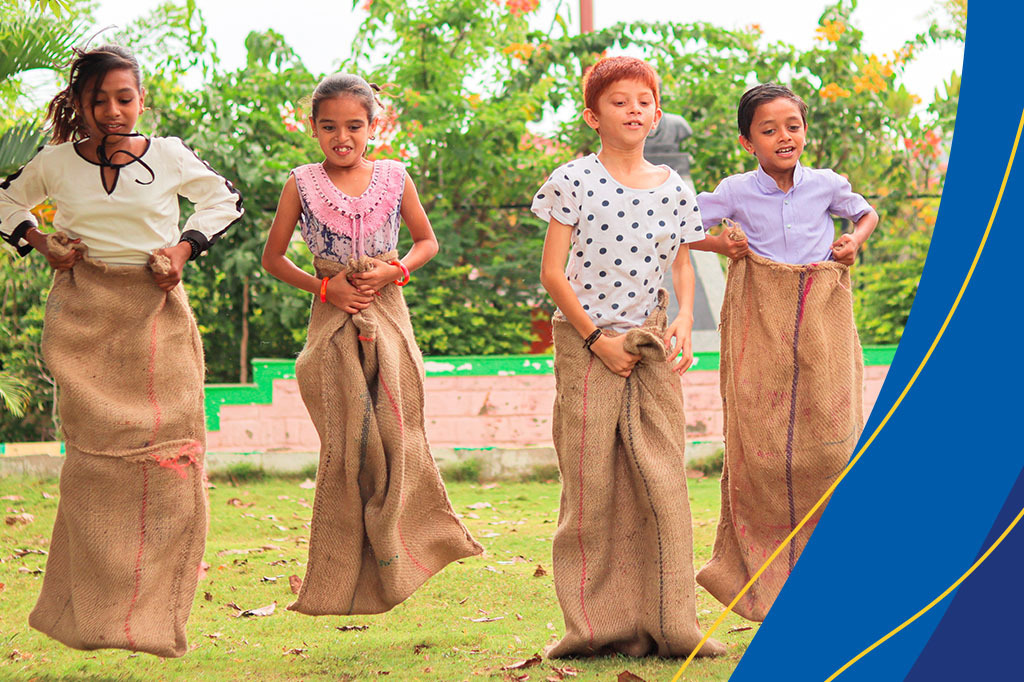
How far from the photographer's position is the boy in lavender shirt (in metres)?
4.37

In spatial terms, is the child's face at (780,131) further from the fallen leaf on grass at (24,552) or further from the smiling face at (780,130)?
the fallen leaf on grass at (24,552)

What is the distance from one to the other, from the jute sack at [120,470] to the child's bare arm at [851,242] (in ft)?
7.73

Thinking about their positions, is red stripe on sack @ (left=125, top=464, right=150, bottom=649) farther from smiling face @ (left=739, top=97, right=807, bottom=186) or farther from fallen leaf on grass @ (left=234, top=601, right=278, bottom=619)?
smiling face @ (left=739, top=97, right=807, bottom=186)

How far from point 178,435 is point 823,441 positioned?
7.39 ft

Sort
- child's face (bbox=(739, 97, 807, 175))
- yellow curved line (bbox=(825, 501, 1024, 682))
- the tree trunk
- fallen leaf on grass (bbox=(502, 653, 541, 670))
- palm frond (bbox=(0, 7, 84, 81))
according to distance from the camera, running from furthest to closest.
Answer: the tree trunk < palm frond (bbox=(0, 7, 84, 81)) < child's face (bbox=(739, 97, 807, 175)) < fallen leaf on grass (bbox=(502, 653, 541, 670)) < yellow curved line (bbox=(825, 501, 1024, 682))

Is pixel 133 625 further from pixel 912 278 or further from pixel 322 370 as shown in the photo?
pixel 912 278

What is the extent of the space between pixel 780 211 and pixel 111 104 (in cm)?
235

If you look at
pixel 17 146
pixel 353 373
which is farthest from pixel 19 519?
pixel 353 373

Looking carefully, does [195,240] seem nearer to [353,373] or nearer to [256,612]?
[353,373]

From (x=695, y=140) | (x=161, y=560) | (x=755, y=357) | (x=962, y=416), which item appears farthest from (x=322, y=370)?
(x=695, y=140)

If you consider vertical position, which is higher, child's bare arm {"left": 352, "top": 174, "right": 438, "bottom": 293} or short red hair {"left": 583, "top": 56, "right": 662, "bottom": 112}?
short red hair {"left": 583, "top": 56, "right": 662, "bottom": 112}

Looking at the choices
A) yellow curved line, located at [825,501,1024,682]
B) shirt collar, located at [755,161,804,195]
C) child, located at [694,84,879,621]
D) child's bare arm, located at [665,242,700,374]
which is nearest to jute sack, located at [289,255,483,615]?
child's bare arm, located at [665,242,700,374]

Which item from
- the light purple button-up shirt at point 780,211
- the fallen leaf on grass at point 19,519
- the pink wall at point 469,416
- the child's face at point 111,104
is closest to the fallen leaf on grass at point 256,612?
the child's face at point 111,104

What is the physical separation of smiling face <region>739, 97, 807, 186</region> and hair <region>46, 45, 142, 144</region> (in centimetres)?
216
